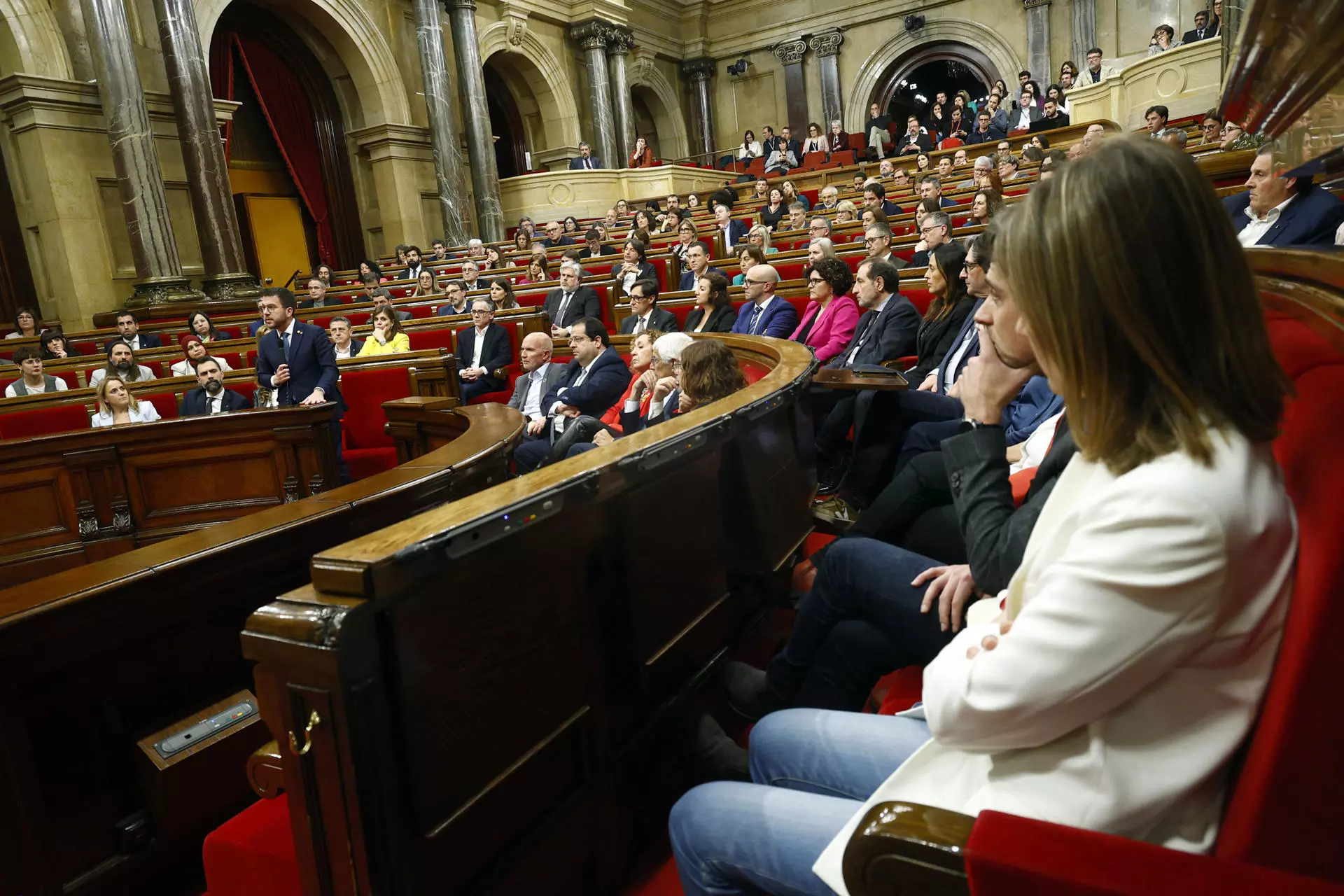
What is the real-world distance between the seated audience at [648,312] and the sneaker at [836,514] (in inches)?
81.9

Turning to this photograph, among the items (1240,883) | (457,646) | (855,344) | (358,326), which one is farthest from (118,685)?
(358,326)

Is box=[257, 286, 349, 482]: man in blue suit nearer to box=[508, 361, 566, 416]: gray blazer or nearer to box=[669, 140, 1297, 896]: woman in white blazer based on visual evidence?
box=[508, 361, 566, 416]: gray blazer

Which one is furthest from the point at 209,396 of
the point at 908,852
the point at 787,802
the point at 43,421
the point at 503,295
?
the point at 908,852

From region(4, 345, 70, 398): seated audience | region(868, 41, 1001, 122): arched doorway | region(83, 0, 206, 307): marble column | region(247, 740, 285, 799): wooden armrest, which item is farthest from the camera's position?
region(868, 41, 1001, 122): arched doorway

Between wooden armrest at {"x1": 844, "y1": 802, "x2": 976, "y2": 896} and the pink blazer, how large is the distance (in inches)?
126

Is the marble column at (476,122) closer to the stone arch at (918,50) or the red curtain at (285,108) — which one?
the red curtain at (285,108)

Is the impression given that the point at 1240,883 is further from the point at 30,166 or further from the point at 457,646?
the point at 30,166

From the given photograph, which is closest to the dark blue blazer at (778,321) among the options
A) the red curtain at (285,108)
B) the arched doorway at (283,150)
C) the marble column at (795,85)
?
the red curtain at (285,108)

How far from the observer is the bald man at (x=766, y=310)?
430 cm

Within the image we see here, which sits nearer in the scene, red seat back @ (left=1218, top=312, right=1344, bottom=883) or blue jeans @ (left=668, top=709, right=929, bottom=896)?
red seat back @ (left=1218, top=312, right=1344, bottom=883)

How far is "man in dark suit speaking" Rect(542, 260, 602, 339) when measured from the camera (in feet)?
20.1

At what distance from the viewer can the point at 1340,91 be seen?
3.88ft

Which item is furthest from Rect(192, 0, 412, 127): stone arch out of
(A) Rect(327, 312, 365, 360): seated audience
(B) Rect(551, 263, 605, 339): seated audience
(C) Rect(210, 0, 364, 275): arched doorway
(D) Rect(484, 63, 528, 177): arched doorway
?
(A) Rect(327, 312, 365, 360): seated audience

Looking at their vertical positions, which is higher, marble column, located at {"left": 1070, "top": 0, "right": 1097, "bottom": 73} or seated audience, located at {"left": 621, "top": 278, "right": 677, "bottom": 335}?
marble column, located at {"left": 1070, "top": 0, "right": 1097, "bottom": 73}
